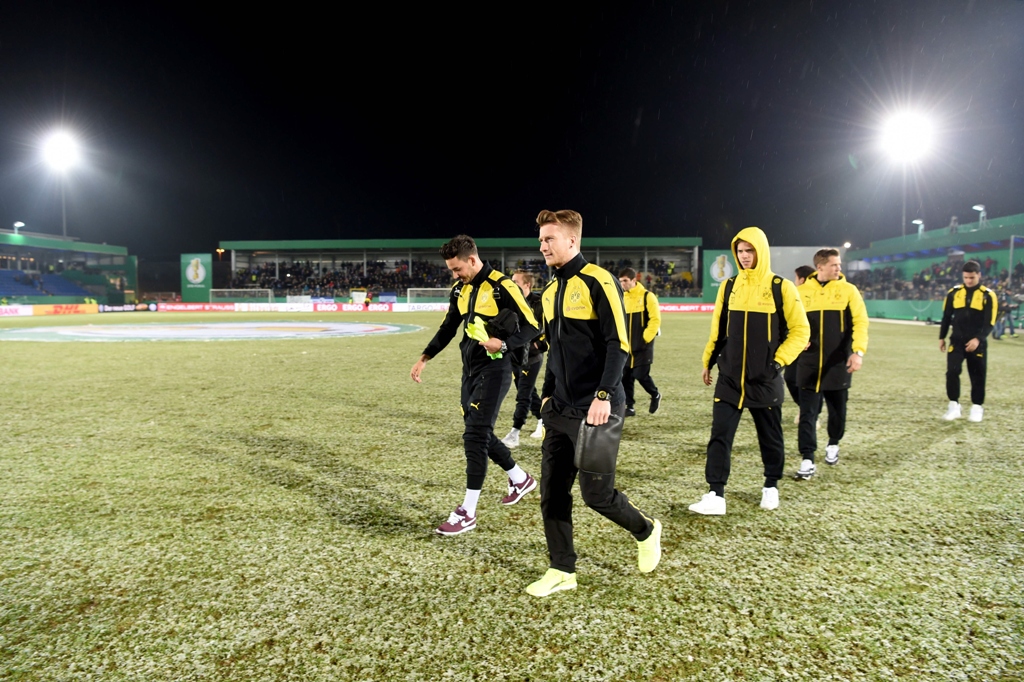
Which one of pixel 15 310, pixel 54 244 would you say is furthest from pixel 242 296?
pixel 54 244

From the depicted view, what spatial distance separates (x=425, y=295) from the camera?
50031mm

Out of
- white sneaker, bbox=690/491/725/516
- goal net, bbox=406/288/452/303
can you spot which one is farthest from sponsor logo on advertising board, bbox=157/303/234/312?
white sneaker, bbox=690/491/725/516

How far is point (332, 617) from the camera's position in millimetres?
2887

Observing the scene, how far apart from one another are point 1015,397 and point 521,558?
9811 millimetres

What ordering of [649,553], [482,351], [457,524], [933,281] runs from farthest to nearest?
1. [933,281]
2. [482,351]
3. [457,524]
4. [649,553]

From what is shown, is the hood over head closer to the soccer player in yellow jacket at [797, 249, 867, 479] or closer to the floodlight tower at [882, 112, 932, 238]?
the soccer player in yellow jacket at [797, 249, 867, 479]

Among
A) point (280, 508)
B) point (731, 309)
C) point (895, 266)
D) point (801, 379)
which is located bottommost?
point (280, 508)

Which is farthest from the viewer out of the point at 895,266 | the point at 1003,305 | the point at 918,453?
the point at 895,266

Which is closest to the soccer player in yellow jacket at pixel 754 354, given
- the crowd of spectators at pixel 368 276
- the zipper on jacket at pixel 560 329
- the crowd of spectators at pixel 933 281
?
the zipper on jacket at pixel 560 329

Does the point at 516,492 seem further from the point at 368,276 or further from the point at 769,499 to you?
the point at 368,276

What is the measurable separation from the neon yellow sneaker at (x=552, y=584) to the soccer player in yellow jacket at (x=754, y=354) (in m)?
1.58

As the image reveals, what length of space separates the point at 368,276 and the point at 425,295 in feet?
33.9

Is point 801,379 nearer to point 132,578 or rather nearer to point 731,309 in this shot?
point 731,309

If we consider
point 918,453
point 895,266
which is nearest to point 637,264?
point 895,266
